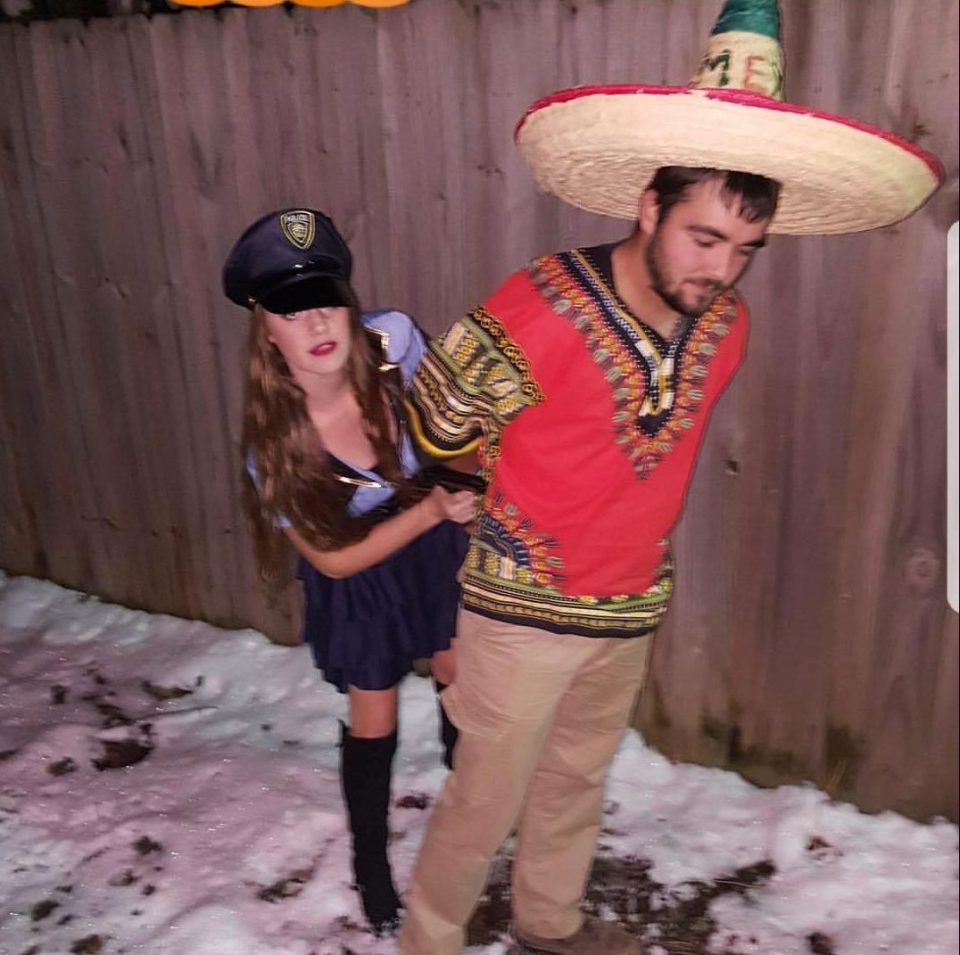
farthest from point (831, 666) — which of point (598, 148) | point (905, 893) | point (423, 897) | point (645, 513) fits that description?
point (598, 148)

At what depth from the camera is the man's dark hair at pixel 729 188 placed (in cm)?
148

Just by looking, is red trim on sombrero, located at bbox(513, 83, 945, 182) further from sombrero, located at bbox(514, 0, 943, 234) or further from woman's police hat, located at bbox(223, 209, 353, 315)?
woman's police hat, located at bbox(223, 209, 353, 315)

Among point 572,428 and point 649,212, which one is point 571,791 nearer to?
point 572,428

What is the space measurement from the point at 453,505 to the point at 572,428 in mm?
328

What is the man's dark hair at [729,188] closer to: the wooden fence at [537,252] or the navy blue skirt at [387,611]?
the wooden fence at [537,252]

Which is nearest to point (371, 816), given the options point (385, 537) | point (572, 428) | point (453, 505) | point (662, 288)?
point (385, 537)

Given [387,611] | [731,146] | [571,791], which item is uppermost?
[731,146]

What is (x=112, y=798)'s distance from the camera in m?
2.74

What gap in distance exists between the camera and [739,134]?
4.59 feet

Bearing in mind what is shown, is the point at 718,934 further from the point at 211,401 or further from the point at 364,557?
the point at 211,401

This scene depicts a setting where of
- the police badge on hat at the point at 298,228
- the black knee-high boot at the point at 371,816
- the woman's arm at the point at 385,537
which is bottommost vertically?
the black knee-high boot at the point at 371,816

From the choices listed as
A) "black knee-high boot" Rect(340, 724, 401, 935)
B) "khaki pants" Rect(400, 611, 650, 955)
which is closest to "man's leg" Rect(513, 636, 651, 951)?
"khaki pants" Rect(400, 611, 650, 955)

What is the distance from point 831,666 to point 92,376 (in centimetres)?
262

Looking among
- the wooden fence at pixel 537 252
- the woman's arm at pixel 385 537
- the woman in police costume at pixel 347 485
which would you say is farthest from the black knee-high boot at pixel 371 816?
the wooden fence at pixel 537 252
